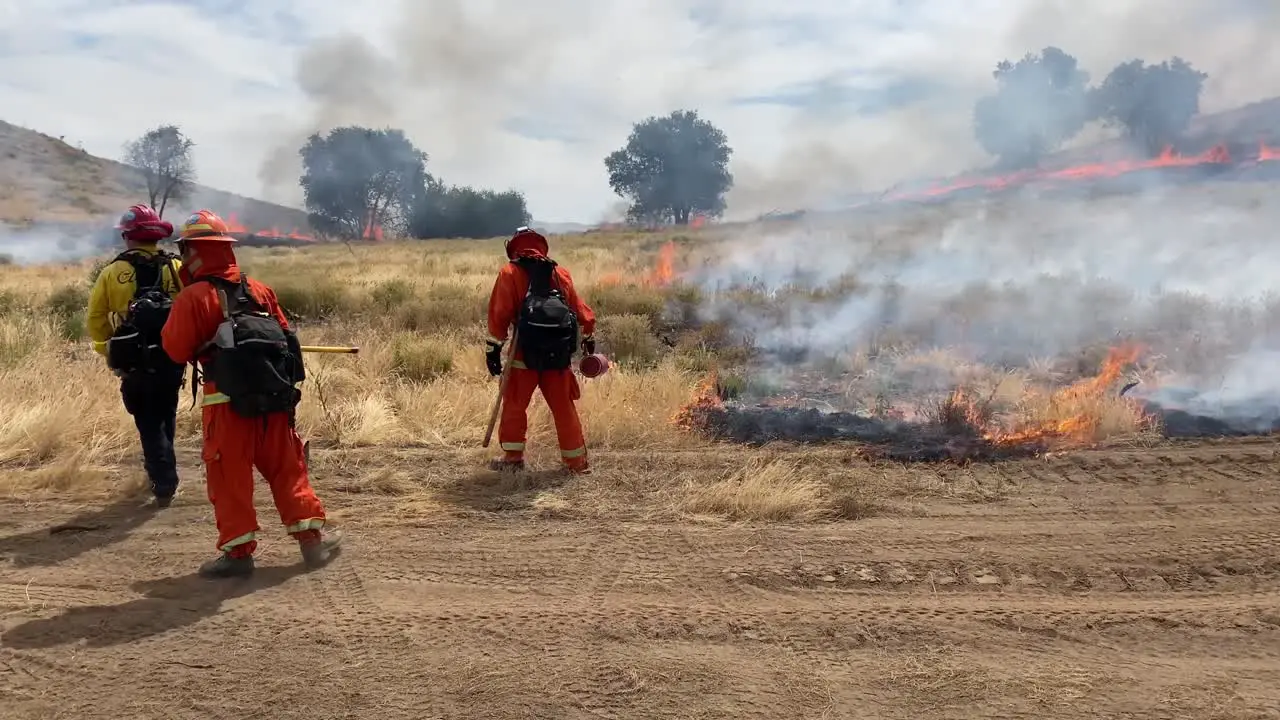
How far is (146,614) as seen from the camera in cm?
348

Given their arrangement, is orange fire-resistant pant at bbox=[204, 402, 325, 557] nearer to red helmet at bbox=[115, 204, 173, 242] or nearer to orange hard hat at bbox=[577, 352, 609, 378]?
red helmet at bbox=[115, 204, 173, 242]

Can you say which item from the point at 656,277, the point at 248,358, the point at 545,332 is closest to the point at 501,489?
the point at 545,332

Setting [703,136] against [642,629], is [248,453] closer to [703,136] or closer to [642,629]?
[642,629]

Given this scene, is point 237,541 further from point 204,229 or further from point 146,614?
point 204,229

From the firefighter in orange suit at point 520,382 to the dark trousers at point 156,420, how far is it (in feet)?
6.24

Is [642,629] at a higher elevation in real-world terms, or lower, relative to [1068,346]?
lower

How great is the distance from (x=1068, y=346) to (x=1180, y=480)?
4471 mm

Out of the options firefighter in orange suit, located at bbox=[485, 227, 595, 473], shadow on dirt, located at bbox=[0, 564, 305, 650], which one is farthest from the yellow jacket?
firefighter in orange suit, located at bbox=[485, 227, 595, 473]

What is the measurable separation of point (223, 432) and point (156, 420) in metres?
1.46

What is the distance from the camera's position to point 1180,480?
508 centimetres

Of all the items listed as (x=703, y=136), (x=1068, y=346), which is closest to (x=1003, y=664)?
(x=1068, y=346)

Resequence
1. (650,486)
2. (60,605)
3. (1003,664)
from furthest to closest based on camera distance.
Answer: (650,486) → (60,605) → (1003,664)

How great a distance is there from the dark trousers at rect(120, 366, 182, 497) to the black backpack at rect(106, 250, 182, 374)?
13 centimetres

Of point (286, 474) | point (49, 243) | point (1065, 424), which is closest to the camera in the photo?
point (286, 474)
